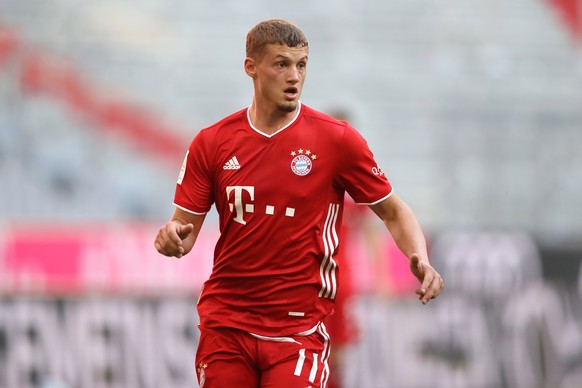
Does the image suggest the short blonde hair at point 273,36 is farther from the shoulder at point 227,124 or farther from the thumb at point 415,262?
the thumb at point 415,262

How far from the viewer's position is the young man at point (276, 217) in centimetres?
496

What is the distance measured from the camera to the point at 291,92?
4.98 metres

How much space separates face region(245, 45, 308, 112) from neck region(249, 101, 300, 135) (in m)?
0.06

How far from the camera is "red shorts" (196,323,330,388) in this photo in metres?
4.90

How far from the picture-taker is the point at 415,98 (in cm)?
1241

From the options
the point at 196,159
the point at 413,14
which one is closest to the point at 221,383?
the point at 196,159

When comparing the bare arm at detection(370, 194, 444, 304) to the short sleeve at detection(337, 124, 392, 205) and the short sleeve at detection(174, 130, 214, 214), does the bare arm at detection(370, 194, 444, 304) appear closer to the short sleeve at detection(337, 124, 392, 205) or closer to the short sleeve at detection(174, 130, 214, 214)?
the short sleeve at detection(337, 124, 392, 205)

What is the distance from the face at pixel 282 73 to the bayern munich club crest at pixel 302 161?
0.66 feet

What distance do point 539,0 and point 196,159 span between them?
8844 mm

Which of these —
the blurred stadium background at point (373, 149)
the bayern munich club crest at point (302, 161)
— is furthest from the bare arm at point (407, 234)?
the blurred stadium background at point (373, 149)

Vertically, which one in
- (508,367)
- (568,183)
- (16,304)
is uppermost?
(568,183)

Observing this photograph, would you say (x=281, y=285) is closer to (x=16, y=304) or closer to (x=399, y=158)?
(x=16, y=304)

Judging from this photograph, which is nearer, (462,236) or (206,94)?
(462,236)

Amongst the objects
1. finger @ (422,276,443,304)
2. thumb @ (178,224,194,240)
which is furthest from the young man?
finger @ (422,276,443,304)
